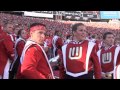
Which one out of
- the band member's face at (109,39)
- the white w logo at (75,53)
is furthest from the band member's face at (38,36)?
the band member's face at (109,39)

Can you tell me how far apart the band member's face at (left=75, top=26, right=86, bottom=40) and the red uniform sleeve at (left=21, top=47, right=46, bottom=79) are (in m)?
0.79

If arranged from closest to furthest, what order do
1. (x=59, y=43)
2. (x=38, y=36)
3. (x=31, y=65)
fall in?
(x=31, y=65), (x=38, y=36), (x=59, y=43)

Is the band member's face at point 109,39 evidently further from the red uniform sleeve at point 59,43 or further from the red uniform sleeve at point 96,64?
the red uniform sleeve at point 59,43

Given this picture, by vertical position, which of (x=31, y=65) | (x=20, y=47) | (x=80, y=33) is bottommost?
(x=31, y=65)

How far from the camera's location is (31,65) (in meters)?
3.86

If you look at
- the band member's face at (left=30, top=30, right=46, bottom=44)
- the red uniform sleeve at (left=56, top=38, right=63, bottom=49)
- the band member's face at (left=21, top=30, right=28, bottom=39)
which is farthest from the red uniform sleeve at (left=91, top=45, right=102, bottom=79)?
the band member's face at (left=21, top=30, right=28, bottom=39)

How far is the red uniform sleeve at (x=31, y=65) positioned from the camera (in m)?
3.85

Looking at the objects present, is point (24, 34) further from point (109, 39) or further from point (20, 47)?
point (109, 39)

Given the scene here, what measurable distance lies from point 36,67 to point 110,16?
1552 millimetres

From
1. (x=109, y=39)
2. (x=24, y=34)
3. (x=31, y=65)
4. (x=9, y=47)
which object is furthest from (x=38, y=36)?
(x=109, y=39)

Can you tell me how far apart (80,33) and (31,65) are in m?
1.07

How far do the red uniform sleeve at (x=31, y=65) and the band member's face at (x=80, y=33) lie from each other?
0.79m

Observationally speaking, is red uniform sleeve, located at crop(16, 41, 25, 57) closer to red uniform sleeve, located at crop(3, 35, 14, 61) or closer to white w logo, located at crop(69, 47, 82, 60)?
red uniform sleeve, located at crop(3, 35, 14, 61)
